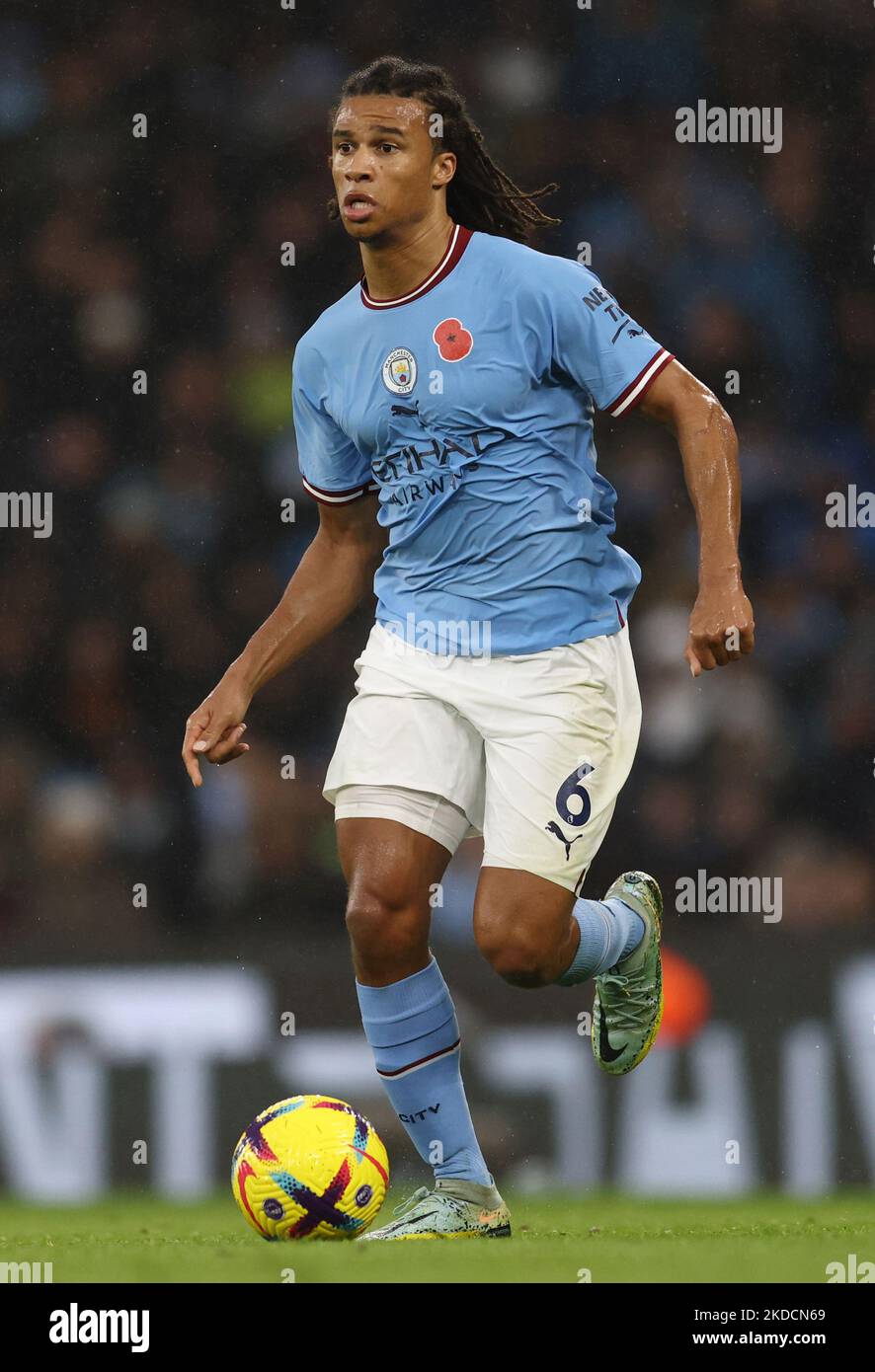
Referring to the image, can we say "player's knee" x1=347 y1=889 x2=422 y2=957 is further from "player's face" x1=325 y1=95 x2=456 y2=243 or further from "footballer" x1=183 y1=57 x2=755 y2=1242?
"player's face" x1=325 y1=95 x2=456 y2=243

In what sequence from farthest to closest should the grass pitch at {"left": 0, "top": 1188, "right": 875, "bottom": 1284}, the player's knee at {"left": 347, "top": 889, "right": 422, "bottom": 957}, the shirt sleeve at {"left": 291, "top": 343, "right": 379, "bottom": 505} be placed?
the shirt sleeve at {"left": 291, "top": 343, "right": 379, "bottom": 505}, the player's knee at {"left": 347, "top": 889, "right": 422, "bottom": 957}, the grass pitch at {"left": 0, "top": 1188, "right": 875, "bottom": 1284}

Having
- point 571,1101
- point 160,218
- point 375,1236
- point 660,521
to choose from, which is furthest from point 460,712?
point 160,218

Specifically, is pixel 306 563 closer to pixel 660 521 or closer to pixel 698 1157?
pixel 698 1157

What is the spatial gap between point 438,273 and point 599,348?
0.38m

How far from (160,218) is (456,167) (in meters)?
3.63

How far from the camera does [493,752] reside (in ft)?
14.3

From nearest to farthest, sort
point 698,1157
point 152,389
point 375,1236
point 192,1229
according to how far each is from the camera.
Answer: point 375,1236, point 192,1229, point 698,1157, point 152,389

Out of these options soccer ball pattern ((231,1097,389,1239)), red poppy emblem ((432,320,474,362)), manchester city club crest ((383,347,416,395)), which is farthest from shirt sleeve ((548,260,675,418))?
soccer ball pattern ((231,1097,389,1239))

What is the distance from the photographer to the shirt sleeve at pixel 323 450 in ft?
15.1

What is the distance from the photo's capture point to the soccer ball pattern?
4137mm

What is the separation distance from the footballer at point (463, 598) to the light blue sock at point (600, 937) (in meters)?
0.02

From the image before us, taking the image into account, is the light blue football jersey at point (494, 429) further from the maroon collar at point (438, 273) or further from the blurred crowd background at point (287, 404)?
the blurred crowd background at point (287, 404)

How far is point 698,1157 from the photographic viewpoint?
6039 millimetres

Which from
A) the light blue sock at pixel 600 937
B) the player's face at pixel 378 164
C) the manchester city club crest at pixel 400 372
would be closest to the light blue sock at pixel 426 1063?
the light blue sock at pixel 600 937
